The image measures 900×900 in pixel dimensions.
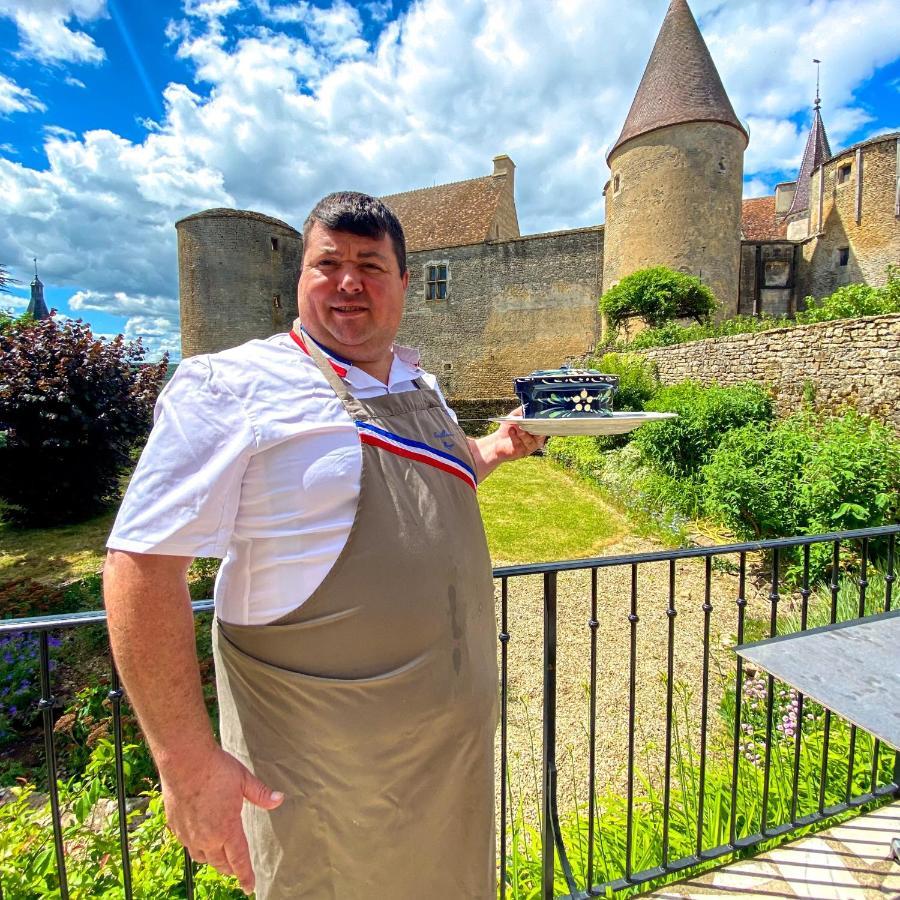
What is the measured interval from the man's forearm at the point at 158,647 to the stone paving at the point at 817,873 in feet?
6.30

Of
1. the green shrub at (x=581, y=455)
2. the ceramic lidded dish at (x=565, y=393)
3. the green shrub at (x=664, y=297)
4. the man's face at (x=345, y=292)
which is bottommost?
the green shrub at (x=581, y=455)

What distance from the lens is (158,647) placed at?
0.95 meters

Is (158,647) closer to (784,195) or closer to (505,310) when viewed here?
(505,310)

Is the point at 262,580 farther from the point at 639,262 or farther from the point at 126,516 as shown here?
the point at 639,262

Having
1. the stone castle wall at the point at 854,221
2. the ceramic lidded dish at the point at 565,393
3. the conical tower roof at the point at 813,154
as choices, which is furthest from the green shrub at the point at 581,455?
the conical tower roof at the point at 813,154

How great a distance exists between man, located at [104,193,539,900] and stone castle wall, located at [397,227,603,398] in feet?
65.8

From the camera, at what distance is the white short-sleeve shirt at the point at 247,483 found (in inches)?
37.6

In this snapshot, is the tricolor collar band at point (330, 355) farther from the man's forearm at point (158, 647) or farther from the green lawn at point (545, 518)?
the green lawn at point (545, 518)

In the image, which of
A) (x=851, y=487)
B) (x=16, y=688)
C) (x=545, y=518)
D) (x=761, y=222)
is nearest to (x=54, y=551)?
(x=16, y=688)

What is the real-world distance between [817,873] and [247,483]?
246cm

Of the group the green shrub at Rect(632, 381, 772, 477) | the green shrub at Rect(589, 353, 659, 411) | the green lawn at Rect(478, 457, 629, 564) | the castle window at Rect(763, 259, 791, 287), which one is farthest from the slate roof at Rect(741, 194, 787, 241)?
the green lawn at Rect(478, 457, 629, 564)

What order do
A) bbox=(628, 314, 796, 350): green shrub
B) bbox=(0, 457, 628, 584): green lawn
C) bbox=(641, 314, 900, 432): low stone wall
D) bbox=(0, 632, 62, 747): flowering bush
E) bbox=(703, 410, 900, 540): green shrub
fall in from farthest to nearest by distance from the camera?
bbox=(628, 314, 796, 350): green shrub
bbox=(0, 457, 628, 584): green lawn
bbox=(641, 314, 900, 432): low stone wall
bbox=(703, 410, 900, 540): green shrub
bbox=(0, 632, 62, 747): flowering bush

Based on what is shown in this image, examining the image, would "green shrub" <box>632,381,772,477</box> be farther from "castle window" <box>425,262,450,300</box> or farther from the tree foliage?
"castle window" <box>425,262,450,300</box>

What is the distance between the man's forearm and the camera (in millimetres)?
946
